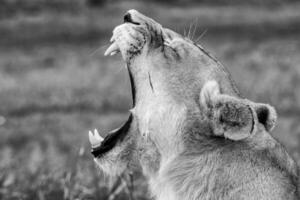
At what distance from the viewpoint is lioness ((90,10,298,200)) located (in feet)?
13.6

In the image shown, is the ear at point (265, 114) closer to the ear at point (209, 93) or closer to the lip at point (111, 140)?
the ear at point (209, 93)

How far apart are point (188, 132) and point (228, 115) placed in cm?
42

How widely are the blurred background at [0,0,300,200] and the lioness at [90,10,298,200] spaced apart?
1619 mm

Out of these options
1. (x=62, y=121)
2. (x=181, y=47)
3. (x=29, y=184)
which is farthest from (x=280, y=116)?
(x=181, y=47)

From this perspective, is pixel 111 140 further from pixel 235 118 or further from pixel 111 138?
pixel 235 118

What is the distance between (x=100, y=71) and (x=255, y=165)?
13650 mm

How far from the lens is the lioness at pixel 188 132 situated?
4.16 metres

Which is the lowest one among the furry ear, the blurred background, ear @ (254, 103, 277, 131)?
the blurred background

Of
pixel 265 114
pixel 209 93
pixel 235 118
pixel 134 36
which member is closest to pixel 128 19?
pixel 134 36

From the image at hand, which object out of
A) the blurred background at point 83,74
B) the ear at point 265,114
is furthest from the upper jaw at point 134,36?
the blurred background at point 83,74

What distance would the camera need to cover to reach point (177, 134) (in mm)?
4438

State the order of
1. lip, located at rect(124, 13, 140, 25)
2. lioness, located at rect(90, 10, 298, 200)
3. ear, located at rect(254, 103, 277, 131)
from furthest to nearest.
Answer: lip, located at rect(124, 13, 140, 25) → ear, located at rect(254, 103, 277, 131) → lioness, located at rect(90, 10, 298, 200)

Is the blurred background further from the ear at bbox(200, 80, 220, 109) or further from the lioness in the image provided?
the ear at bbox(200, 80, 220, 109)

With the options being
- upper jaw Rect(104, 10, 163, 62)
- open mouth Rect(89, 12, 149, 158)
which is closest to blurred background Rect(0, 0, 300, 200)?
open mouth Rect(89, 12, 149, 158)
